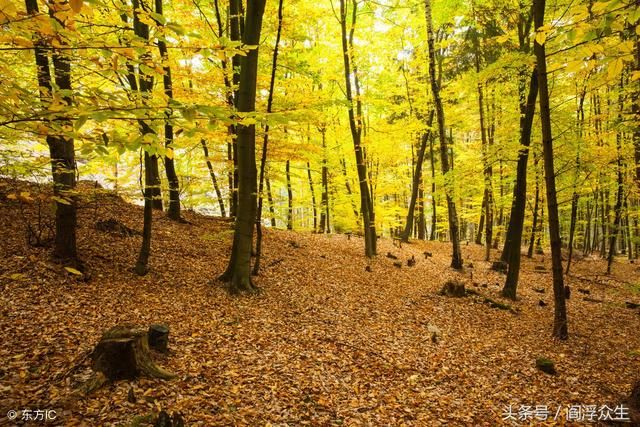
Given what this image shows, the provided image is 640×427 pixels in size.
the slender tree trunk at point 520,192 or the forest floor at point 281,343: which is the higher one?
the slender tree trunk at point 520,192

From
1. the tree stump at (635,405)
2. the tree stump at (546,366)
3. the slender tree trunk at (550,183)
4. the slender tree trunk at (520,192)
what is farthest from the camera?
the slender tree trunk at (520,192)

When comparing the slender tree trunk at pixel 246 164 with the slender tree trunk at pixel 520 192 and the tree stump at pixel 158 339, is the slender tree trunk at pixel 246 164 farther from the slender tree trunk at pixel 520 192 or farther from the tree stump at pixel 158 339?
the slender tree trunk at pixel 520 192

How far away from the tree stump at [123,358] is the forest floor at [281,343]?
185 millimetres

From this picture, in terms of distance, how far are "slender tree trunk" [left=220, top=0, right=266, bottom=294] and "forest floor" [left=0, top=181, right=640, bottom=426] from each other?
61 centimetres

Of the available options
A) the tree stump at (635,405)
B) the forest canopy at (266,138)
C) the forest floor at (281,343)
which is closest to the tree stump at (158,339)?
the forest canopy at (266,138)

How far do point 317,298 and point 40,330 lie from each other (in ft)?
19.6

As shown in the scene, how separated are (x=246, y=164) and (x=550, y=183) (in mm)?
7171

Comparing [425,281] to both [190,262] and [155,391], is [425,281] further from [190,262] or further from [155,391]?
[155,391]

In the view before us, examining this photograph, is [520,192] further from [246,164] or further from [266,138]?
[246,164]

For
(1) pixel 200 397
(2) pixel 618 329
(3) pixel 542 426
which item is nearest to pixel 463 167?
(2) pixel 618 329

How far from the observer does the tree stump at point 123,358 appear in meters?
4.56

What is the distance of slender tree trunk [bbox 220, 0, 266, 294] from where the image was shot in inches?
329

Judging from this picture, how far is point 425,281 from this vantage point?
12.8 meters

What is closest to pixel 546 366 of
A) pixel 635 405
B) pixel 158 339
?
pixel 635 405
